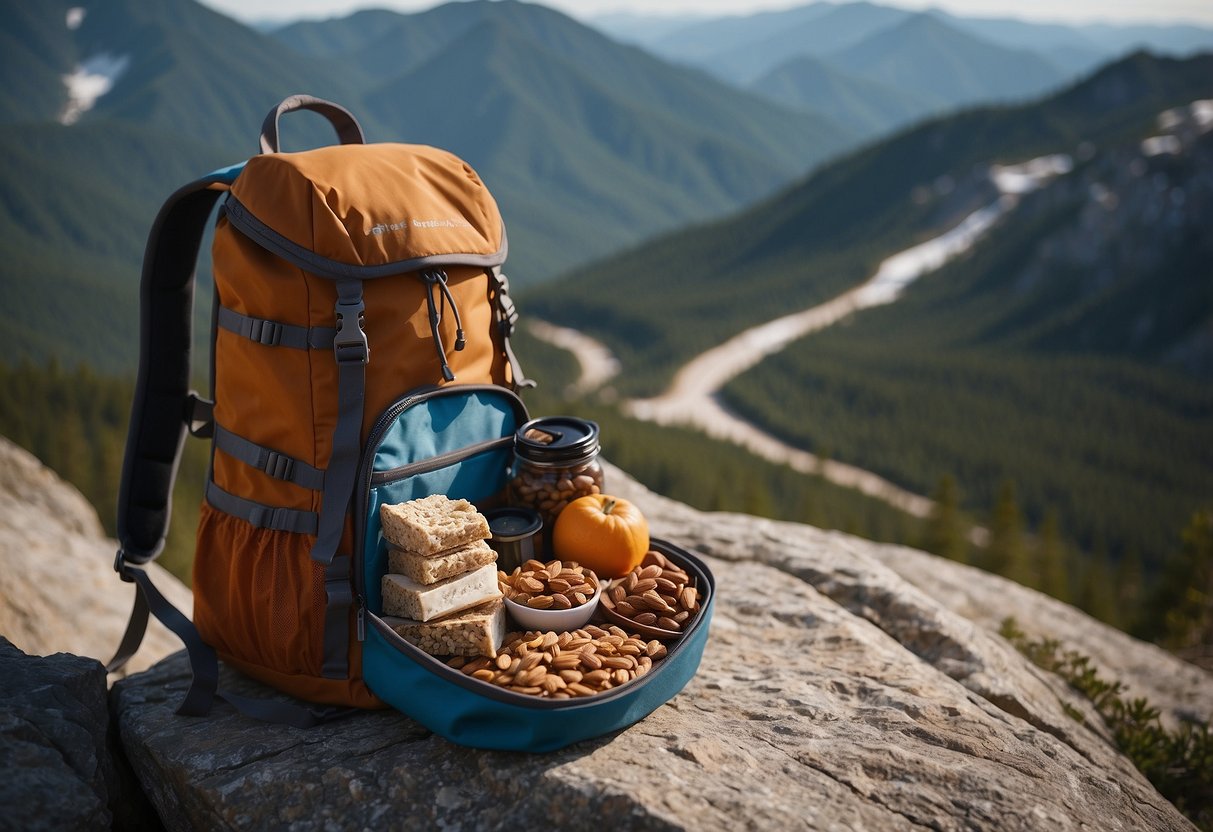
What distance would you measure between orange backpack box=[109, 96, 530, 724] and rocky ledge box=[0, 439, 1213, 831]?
42cm

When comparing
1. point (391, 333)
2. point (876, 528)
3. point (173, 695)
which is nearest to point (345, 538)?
point (391, 333)

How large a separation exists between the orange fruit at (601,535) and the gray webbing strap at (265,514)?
1429mm

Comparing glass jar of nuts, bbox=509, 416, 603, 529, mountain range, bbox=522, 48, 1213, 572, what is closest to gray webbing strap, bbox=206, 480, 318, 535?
glass jar of nuts, bbox=509, 416, 603, 529

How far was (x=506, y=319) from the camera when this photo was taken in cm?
567

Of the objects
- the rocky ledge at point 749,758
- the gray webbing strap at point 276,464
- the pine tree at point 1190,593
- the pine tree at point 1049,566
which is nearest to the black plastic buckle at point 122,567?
the rocky ledge at point 749,758

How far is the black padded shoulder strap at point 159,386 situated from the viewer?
5.65 meters

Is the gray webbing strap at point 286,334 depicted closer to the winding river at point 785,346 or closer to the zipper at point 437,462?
the zipper at point 437,462

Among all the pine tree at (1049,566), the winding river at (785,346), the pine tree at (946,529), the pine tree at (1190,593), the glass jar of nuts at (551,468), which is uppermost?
the glass jar of nuts at (551,468)

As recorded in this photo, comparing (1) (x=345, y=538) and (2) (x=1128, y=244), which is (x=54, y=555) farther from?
(2) (x=1128, y=244)

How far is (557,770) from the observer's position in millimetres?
4133

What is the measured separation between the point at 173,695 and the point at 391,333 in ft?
8.46

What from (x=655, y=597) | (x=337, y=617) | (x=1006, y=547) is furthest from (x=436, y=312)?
(x=1006, y=547)

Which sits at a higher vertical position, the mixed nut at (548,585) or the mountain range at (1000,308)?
the mixed nut at (548,585)

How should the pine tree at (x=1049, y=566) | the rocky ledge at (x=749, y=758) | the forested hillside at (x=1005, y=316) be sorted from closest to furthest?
the rocky ledge at (x=749, y=758)
the pine tree at (x=1049, y=566)
the forested hillside at (x=1005, y=316)
